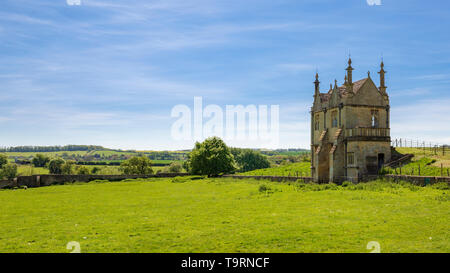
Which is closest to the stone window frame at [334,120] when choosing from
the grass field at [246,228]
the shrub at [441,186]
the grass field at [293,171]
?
the shrub at [441,186]

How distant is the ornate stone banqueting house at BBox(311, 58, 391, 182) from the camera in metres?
38.9

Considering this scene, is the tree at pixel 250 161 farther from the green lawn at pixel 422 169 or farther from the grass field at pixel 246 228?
the grass field at pixel 246 228

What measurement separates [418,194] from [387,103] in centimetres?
1985

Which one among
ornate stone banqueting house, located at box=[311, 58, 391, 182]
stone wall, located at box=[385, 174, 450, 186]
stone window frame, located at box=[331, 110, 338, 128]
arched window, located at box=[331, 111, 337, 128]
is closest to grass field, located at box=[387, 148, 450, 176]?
stone wall, located at box=[385, 174, 450, 186]

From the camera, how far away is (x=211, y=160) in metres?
67.7

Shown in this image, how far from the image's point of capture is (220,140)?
237 ft

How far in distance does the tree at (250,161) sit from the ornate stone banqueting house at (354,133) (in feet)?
306

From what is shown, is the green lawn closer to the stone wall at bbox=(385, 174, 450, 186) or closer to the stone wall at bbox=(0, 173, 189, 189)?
the stone wall at bbox=(385, 174, 450, 186)

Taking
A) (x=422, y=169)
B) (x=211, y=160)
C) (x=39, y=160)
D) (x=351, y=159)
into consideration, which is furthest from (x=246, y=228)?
(x=39, y=160)

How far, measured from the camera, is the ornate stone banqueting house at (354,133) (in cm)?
3888

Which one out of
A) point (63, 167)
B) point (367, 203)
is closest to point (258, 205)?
point (367, 203)

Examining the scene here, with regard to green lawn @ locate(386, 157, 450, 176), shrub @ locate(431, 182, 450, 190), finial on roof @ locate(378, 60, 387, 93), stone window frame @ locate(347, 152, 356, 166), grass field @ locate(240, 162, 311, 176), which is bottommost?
grass field @ locate(240, 162, 311, 176)

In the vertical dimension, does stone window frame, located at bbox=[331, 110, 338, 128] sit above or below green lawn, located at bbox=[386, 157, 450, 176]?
above
